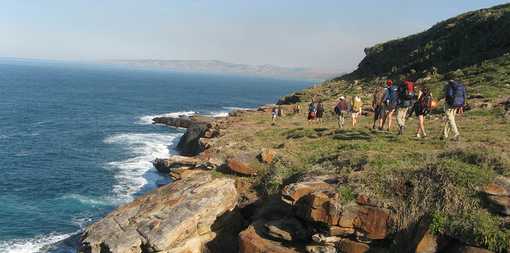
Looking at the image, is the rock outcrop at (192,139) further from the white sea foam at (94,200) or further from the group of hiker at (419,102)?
the group of hiker at (419,102)

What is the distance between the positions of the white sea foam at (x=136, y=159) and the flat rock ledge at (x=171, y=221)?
15721 mm

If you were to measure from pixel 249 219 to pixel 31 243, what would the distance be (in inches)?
658

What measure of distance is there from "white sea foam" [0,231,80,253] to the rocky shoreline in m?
7.20

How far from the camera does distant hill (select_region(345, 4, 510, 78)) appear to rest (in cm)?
5847

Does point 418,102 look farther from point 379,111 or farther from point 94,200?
point 94,200

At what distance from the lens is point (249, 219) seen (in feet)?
68.8

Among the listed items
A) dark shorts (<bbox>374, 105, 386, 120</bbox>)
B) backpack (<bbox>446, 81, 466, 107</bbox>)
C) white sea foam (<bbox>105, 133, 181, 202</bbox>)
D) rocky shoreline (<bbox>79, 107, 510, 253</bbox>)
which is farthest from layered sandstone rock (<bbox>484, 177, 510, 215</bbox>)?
white sea foam (<bbox>105, 133, 181, 202</bbox>)

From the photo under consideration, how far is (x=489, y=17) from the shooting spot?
2549 inches

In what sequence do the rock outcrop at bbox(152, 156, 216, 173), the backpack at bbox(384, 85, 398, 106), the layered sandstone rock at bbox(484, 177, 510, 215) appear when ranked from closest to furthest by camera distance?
the layered sandstone rock at bbox(484, 177, 510, 215) → the backpack at bbox(384, 85, 398, 106) → the rock outcrop at bbox(152, 156, 216, 173)

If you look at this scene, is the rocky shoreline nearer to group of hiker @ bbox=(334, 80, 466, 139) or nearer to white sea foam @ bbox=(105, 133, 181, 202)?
group of hiker @ bbox=(334, 80, 466, 139)

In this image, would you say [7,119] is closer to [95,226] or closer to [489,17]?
[95,226]

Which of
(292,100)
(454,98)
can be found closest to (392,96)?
(454,98)

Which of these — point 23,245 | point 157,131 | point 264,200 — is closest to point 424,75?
point 157,131

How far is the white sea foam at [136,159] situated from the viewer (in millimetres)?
41469
